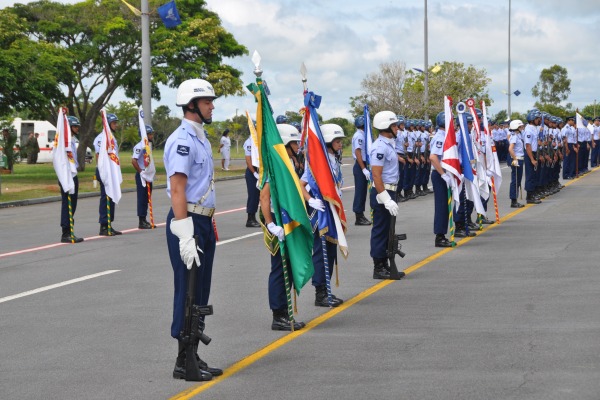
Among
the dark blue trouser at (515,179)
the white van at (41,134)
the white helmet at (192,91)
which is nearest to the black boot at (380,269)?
the white helmet at (192,91)

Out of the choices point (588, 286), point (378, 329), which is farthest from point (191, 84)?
point (588, 286)

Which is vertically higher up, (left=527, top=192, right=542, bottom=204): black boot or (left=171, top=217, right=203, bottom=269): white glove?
(left=171, top=217, right=203, bottom=269): white glove

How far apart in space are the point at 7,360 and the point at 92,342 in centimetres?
81

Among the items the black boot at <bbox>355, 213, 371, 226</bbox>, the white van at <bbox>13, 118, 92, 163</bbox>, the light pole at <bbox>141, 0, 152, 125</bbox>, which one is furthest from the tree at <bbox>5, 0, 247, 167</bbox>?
the black boot at <bbox>355, 213, 371, 226</bbox>

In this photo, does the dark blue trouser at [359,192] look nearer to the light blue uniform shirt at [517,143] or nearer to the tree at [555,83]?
the light blue uniform shirt at [517,143]

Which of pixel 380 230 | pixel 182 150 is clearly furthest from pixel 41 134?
pixel 182 150

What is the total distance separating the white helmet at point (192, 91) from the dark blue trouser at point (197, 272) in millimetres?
819

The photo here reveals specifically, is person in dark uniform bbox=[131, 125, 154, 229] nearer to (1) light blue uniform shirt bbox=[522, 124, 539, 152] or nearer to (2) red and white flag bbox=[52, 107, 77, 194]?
(2) red and white flag bbox=[52, 107, 77, 194]

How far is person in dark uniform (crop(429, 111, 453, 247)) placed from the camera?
15641 mm

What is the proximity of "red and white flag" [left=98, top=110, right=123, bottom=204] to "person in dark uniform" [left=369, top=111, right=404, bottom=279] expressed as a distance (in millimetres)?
7265

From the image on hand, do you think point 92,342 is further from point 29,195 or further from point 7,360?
point 29,195

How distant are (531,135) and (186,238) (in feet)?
55.6

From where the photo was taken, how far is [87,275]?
13391 mm

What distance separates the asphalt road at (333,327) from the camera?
724 centimetres
